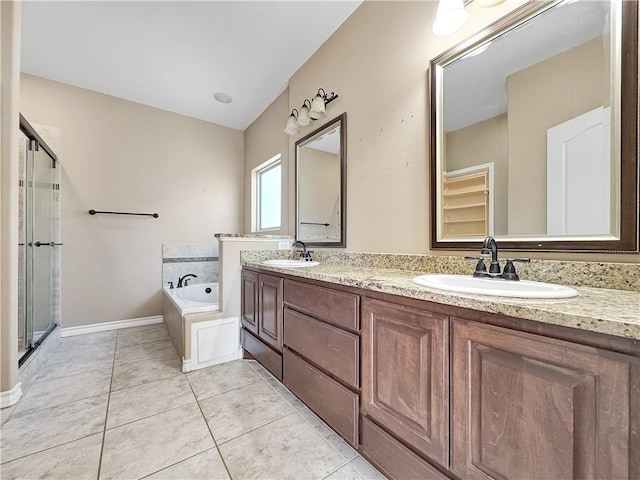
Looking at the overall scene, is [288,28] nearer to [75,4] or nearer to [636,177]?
[75,4]

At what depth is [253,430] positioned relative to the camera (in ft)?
4.60

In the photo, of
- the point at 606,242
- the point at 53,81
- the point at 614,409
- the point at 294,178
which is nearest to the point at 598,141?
the point at 606,242

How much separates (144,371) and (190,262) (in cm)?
162

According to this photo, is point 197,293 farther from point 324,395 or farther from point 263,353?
point 324,395

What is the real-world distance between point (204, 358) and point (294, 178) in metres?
1.77

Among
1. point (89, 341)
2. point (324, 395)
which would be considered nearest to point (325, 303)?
point (324, 395)

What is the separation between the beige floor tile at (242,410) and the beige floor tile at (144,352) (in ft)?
3.18

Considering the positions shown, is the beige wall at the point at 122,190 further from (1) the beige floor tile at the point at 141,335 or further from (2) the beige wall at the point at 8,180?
(2) the beige wall at the point at 8,180

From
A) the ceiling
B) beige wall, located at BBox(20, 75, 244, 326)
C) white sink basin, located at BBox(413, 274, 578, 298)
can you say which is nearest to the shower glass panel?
beige wall, located at BBox(20, 75, 244, 326)

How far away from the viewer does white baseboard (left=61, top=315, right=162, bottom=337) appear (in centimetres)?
277

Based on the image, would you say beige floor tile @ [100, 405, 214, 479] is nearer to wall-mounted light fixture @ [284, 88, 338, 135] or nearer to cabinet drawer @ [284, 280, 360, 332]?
cabinet drawer @ [284, 280, 360, 332]

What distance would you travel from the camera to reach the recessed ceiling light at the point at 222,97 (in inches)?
117

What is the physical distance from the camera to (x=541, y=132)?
3.51 feet

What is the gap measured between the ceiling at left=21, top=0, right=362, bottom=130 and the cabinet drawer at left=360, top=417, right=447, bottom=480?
2.32m
